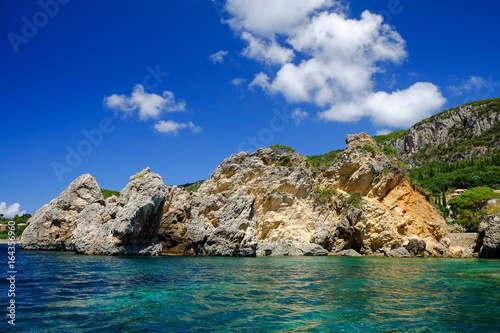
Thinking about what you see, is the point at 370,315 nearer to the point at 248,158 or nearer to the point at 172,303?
the point at 172,303

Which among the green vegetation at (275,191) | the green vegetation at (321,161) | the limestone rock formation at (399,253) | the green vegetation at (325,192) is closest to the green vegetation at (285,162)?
the green vegetation at (321,161)

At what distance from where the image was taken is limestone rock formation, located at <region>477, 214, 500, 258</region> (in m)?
37.1

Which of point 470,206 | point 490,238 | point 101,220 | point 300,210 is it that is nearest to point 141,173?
point 101,220

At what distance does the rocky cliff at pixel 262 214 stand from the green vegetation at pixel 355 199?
165 mm

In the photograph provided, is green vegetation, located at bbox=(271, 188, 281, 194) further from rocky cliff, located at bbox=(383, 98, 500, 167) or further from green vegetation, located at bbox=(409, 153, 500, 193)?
rocky cliff, located at bbox=(383, 98, 500, 167)

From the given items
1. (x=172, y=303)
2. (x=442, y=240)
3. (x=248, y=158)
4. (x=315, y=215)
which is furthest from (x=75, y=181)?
(x=442, y=240)

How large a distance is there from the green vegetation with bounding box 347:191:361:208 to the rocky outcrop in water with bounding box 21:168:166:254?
2622 centimetres

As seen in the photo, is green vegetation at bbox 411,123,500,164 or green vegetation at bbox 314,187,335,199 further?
green vegetation at bbox 411,123,500,164

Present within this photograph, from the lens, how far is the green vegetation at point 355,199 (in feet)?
157

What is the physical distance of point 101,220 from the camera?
138 feet

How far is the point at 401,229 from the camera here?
151ft

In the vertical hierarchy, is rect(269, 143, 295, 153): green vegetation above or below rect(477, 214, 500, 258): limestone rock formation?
above

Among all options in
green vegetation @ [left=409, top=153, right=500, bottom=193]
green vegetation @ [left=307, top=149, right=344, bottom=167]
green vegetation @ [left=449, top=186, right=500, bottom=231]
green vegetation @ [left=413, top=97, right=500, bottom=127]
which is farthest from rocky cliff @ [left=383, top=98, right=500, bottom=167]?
green vegetation @ [left=449, top=186, right=500, bottom=231]

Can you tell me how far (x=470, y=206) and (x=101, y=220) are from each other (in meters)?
63.5
